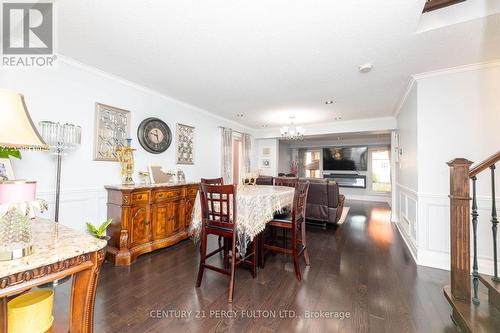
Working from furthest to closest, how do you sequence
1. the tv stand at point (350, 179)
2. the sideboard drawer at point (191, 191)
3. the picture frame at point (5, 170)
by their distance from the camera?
the tv stand at point (350, 179), the sideboard drawer at point (191, 191), the picture frame at point (5, 170)

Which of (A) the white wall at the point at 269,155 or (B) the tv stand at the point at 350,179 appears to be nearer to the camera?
(A) the white wall at the point at 269,155

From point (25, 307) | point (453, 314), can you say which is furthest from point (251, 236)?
point (453, 314)

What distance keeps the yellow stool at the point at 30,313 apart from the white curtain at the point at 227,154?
438cm

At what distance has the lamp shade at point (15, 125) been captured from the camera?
0.87 m

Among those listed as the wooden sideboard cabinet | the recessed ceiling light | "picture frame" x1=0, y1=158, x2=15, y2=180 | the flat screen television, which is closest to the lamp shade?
"picture frame" x1=0, y1=158, x2=15, y2=180

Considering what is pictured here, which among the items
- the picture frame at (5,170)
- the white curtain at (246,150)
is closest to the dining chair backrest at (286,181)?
the white curtain at (246,150)

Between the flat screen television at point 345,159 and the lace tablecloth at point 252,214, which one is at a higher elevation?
the flat screen television at point 345,159

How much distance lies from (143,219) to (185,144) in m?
1.82

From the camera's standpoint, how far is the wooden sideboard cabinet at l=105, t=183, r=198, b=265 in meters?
2.66

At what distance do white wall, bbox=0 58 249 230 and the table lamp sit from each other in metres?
1.87

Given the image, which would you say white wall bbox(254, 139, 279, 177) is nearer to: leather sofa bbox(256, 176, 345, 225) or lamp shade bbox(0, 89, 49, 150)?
leather sofa bbox(256, 176, 345, 225)

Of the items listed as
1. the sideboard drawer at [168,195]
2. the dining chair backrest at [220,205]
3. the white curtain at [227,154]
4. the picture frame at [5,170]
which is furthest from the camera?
the white curtain at [227,154]

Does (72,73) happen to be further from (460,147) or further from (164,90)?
(460,147)

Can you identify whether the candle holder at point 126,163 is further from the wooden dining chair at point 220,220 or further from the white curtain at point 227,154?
the white curtain at point 227,154
